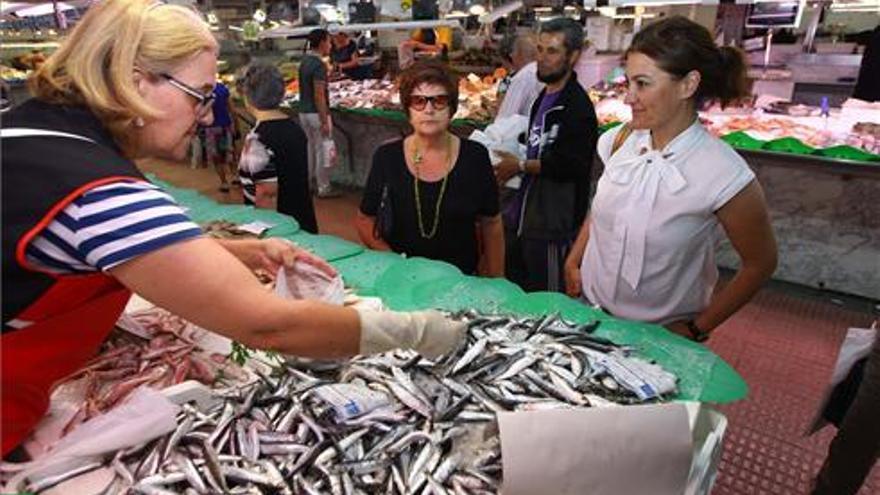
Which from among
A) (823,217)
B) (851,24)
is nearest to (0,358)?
(823,217)

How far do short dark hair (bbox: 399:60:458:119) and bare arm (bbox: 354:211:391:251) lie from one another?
628mm

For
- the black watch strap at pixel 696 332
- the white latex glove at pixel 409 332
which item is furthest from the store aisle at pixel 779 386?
the white latex glove at pixel 409 332

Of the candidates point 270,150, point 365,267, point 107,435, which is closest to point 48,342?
point 107,435

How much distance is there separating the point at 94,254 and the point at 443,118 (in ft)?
6.81

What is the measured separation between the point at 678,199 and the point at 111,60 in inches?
72.7

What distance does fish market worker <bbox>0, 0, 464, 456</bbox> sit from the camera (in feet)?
3.65

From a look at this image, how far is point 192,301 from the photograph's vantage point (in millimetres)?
1187

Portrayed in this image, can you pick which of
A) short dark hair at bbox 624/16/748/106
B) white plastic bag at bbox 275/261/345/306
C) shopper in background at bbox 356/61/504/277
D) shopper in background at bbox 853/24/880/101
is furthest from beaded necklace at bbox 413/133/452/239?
shopper in background at bbox 853/24/880/101

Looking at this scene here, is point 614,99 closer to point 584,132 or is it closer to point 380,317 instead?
point 584,132

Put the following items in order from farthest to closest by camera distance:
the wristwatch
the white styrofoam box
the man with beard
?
the man with beard < the wristwatch < the white styrofoam box

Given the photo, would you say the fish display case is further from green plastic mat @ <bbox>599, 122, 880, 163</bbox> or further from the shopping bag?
green plastic mat @ <bbox>599, 122, 880, 163</bbox>

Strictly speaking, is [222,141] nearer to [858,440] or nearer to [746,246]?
[746,246]

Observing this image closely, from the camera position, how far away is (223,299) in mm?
1199

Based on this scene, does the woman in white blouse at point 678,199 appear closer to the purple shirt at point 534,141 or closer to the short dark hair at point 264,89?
the purple shirt at point 534,141
